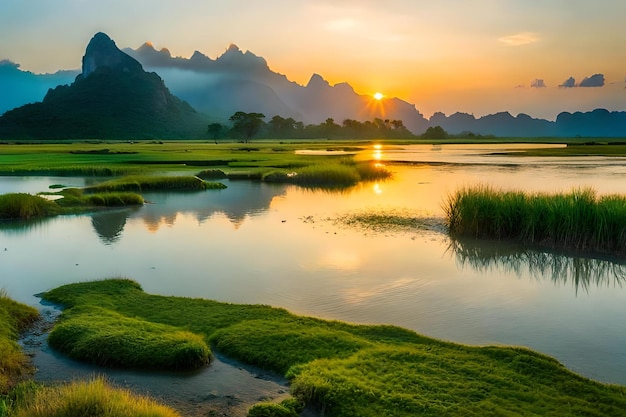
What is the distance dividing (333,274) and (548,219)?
10.2 meters

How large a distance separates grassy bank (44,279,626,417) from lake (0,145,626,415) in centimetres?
81

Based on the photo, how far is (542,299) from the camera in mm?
15016

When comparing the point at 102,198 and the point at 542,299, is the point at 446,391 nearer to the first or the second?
the point at 542,299

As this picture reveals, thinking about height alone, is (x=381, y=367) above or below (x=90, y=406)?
below

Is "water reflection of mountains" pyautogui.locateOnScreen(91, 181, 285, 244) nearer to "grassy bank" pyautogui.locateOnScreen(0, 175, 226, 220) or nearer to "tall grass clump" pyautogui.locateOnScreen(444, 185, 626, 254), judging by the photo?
"grassy bank" pyautogui.locateOnScreen(0, 175, 226, 220)

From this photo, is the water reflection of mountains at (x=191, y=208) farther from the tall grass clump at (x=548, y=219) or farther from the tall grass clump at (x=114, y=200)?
the tall grass clump at (x=548, y=219)

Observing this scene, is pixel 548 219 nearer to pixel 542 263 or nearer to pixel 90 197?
pixel 542 263

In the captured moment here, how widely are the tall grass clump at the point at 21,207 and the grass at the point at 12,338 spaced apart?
55.0 feet

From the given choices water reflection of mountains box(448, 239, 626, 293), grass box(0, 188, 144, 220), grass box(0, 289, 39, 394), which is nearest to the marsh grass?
grass box(0, 188, 144, 220)

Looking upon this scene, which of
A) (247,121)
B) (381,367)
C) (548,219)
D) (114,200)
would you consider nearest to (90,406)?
(381,367)

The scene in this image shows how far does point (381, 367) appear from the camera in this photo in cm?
916

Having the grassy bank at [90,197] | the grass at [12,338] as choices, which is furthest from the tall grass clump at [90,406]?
the grassy bank at [90,197]

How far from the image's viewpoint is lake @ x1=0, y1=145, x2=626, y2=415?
11547 millimetres

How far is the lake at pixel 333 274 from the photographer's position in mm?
11547
